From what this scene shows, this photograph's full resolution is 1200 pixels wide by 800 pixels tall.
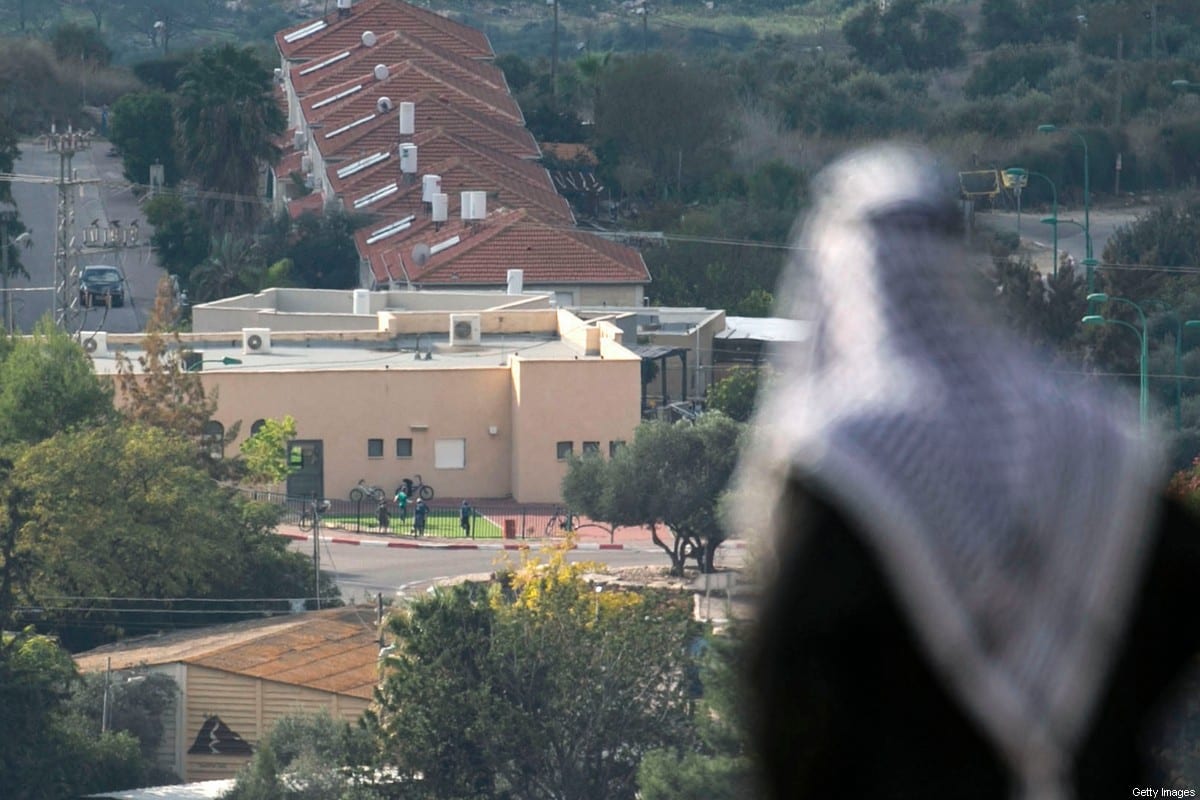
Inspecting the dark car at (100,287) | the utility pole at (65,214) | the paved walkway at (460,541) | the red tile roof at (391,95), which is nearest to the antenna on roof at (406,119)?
the red tile roof at (391,95)

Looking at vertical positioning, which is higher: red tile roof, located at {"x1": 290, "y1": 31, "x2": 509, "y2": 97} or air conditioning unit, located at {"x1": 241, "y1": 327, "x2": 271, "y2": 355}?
red tile roof, located at {"x1": 290, "y1": 31, "x2": 509, "y2": 97}

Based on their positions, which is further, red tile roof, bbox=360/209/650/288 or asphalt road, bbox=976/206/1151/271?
asphalt road, bbox=976/206/1151/271

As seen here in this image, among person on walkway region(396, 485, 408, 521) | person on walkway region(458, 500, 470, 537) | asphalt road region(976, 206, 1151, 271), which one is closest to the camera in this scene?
person on walkway region(458, 500, 470, 537)

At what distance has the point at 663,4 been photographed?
117 metres

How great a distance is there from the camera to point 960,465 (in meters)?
1.54

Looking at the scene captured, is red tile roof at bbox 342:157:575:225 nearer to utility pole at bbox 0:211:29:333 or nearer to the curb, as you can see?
utility pole at bbox 0:211:29:333

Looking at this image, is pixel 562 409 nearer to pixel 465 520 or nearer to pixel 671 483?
pixel 465 520

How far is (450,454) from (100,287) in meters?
16.8

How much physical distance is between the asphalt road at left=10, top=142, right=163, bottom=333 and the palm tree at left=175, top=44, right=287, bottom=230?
2398 millimetres

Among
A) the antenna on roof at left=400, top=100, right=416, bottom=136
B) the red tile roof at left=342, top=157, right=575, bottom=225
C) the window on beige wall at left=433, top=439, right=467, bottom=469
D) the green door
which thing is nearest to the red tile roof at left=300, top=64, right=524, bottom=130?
the antenna on roof at left=400, top=100, right=416, bottom=136

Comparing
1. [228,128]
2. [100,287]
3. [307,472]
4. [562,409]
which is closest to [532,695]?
[562,409]

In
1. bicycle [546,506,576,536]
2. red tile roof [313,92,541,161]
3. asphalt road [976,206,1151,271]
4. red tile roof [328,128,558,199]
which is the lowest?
bicycle [546,506,576,536]

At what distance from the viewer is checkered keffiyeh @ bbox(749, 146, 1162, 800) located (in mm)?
1545

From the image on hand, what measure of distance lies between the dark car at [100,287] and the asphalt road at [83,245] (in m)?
0.31
